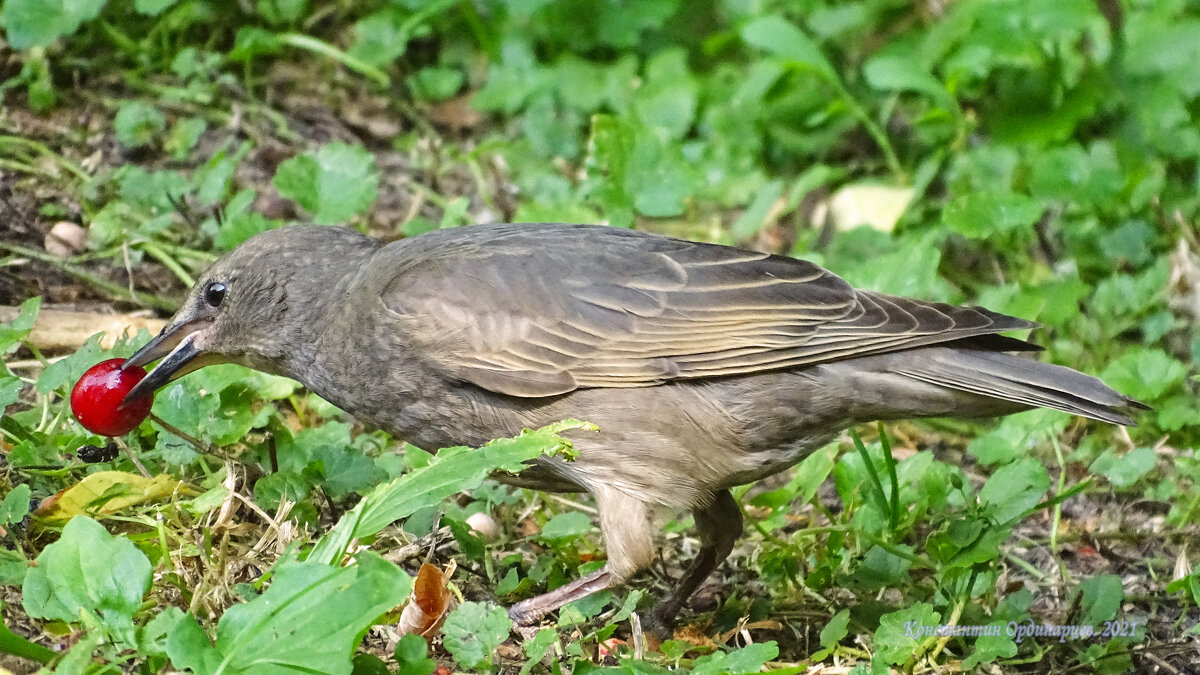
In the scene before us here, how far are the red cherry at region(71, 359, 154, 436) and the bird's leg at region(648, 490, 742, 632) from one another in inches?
71.3

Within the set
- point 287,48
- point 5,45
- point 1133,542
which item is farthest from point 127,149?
point 1133,542

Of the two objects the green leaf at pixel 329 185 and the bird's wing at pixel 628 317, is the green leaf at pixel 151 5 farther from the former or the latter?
the bird's wing at pixel 628 317

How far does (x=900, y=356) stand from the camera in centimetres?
392

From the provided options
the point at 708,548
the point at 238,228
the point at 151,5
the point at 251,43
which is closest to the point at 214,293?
the point at 238,228

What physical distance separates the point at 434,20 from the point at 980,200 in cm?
350

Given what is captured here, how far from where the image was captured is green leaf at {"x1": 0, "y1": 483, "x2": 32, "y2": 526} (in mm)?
3420

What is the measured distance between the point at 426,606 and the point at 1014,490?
1.93 m

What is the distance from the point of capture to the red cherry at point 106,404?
3818 mm

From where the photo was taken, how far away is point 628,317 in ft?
13.2

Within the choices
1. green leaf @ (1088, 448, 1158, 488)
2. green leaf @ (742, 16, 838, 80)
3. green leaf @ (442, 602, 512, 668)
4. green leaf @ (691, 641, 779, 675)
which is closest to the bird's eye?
green leaf @ (442, 602, 512, 668)

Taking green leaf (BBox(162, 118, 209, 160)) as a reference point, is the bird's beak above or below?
below

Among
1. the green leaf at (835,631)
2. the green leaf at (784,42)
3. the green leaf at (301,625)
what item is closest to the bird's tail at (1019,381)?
the green leaf at (835,631)

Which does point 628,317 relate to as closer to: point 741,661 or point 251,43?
point 741,661

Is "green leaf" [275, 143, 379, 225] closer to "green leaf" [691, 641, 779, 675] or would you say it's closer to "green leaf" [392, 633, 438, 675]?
"green leaf" [392, 633, 438, 675]
